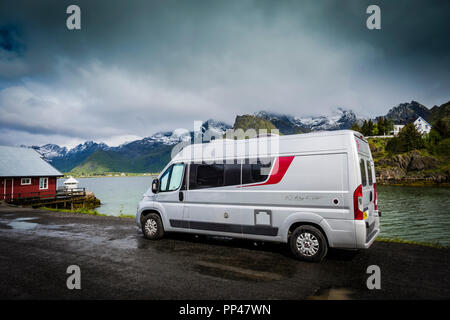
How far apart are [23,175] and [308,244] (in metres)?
40.2

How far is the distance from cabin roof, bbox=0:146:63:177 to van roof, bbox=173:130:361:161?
35.5 metres

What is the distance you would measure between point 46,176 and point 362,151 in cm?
4243

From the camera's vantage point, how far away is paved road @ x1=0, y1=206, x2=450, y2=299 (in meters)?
4.64

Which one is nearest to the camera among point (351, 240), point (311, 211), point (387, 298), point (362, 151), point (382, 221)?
point (387, 298)

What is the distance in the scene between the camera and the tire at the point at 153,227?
8812 mm

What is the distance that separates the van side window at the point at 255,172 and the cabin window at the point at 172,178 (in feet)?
7.56

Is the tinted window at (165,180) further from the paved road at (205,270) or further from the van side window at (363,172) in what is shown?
the van side window at (363,172)

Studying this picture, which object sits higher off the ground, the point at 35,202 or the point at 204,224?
the point at 204,224

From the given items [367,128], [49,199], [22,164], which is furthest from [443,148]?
[22,164]

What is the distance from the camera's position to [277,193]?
6875 millimetres
